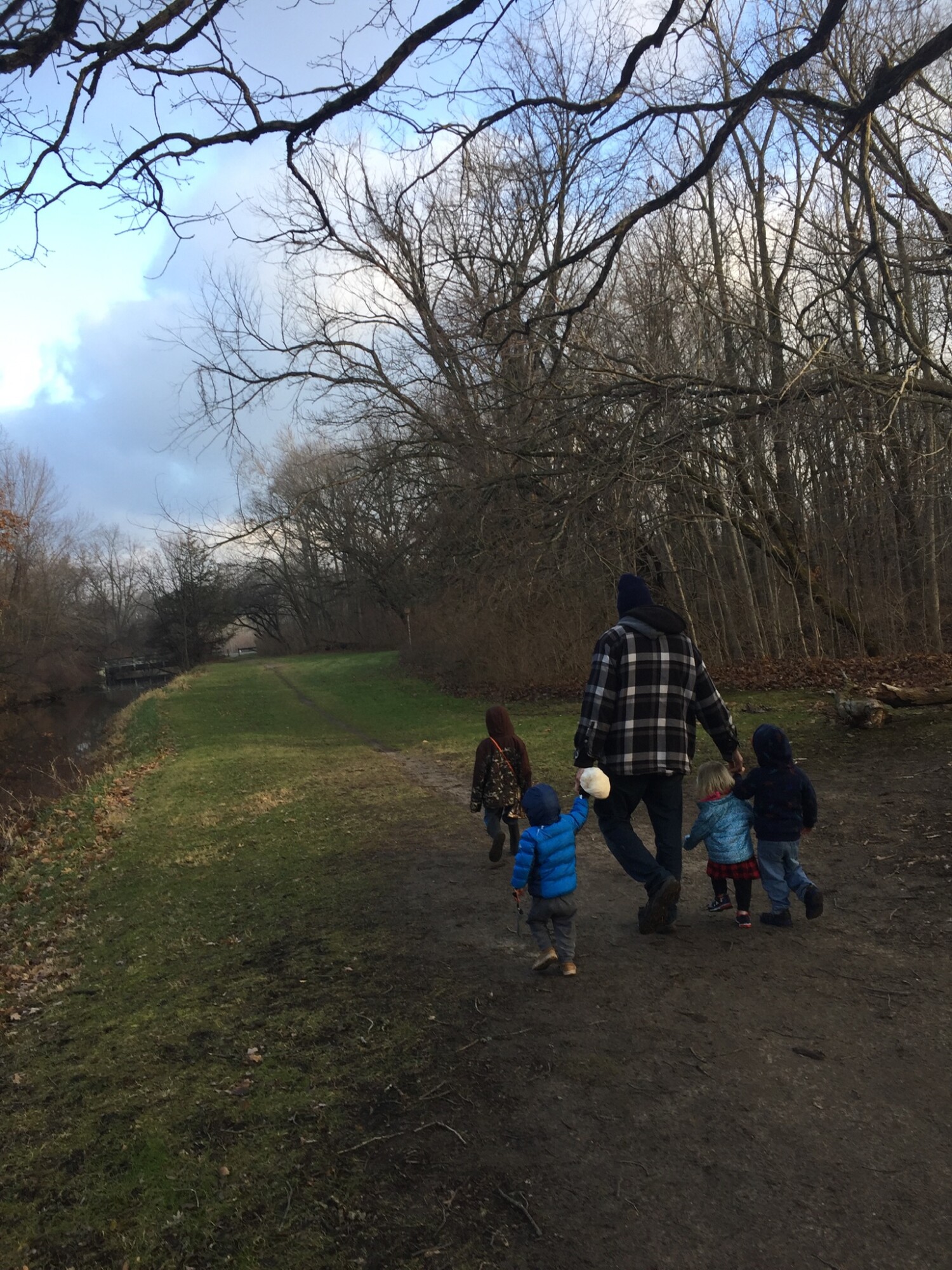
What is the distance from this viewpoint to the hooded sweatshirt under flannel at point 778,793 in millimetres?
4977

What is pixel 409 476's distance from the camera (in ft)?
58.4

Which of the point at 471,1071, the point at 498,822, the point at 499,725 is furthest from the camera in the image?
the point at 498,822

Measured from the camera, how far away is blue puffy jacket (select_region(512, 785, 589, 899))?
4.60 metres

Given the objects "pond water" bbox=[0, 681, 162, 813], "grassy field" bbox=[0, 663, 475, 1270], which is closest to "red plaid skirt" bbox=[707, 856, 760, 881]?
"grassy field" bbox=[0, 663, 475, 1270]

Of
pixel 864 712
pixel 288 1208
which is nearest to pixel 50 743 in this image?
pixel 864 712

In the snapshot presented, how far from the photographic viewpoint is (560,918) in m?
4.65

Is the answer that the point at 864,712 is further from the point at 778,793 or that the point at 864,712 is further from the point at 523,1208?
the point at 523,1208

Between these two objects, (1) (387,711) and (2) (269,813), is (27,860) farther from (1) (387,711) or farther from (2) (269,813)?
(1) (387,711)

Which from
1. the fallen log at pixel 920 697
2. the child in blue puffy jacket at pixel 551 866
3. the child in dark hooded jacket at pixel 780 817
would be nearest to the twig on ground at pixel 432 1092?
the child in blue puffy jacket at pixel 551 866

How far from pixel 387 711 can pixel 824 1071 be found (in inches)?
729

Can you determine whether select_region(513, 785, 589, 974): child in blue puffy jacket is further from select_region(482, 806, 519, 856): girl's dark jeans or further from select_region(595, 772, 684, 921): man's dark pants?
select_region(482, 806, 519, 856): girl's dark jeans

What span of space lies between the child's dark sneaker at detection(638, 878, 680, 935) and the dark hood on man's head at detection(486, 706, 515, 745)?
6.83 feet

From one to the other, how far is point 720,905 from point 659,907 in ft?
2.02

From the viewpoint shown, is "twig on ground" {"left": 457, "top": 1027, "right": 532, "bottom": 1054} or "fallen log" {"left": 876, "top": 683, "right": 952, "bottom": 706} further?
"fallen log" {"left": 876, "top": 683, "right": 952, "bottom": 706}
